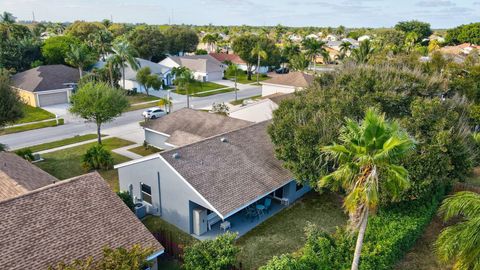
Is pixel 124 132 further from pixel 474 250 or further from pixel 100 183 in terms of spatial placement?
pixel 474 250

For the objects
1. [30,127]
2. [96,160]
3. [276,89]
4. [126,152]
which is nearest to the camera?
[96,160]

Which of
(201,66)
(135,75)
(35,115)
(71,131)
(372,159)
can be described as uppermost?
(372,159)

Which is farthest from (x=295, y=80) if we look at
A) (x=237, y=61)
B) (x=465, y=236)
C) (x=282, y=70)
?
(x=465, y=236)

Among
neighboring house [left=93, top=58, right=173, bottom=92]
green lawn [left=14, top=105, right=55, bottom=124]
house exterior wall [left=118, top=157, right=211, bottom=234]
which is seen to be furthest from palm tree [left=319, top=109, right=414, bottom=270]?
neighboring house [left=93, top=58, right=173, bottom=92]

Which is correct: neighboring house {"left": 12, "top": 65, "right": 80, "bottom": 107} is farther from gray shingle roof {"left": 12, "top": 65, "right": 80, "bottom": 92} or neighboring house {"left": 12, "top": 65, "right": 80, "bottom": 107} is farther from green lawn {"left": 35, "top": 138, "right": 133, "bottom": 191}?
green lawn {"left": 35, "top": 138, "right": 133, "bottom": 191}

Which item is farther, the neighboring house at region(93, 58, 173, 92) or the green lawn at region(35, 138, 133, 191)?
the neighboring house at region(93, 58, 173, 92)

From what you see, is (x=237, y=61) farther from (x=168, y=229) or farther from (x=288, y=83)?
(x=168, y=229)

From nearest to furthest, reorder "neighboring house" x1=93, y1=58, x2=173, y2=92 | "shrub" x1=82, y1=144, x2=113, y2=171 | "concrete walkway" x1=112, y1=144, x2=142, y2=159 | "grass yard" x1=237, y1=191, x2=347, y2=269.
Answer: "grass yard" x1=237, y1=191, x2=347, y2=269, "shrub" x1=82, y1=144, x2=113, y2=171, "concrete walkway" x1=112, y1=144, x2=142, y2=159, "neighboring house" x1=93, y1=58, x2=173, y2=92
